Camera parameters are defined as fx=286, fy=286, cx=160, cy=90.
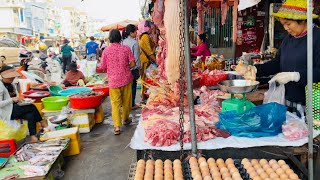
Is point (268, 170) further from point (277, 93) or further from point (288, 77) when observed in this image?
point (277, 93)

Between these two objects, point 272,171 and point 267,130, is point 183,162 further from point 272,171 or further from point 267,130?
point 267,130

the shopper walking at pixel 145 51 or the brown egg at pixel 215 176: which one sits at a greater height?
the shopper walking at pixel 145 51

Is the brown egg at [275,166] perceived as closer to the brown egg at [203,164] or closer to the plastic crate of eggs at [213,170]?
the plastic crate of eggs at [213,170]

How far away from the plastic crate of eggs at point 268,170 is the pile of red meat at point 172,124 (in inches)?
21.6

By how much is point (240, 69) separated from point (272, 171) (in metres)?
1.55

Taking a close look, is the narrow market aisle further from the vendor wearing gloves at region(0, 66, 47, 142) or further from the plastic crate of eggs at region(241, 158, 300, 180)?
the plastic crate of eggs at region(241, 158, 300, 180)

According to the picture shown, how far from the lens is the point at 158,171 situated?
2334 mm

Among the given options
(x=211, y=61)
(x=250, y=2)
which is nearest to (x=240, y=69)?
(x=250, y=2)

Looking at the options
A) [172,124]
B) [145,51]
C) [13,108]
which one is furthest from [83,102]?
[172,124]

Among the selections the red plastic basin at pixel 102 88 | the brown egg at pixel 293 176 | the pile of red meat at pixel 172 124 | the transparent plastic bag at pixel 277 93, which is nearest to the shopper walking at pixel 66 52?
the red plastic basin at pixel 102 88

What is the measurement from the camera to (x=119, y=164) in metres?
4.62

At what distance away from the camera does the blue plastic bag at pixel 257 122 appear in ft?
9.42

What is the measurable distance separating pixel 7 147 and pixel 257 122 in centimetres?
418

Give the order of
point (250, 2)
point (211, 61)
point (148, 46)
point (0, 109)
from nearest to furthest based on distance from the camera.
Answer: point (0, 109), point (250, 2), point (211, 61), point (148, 46)
